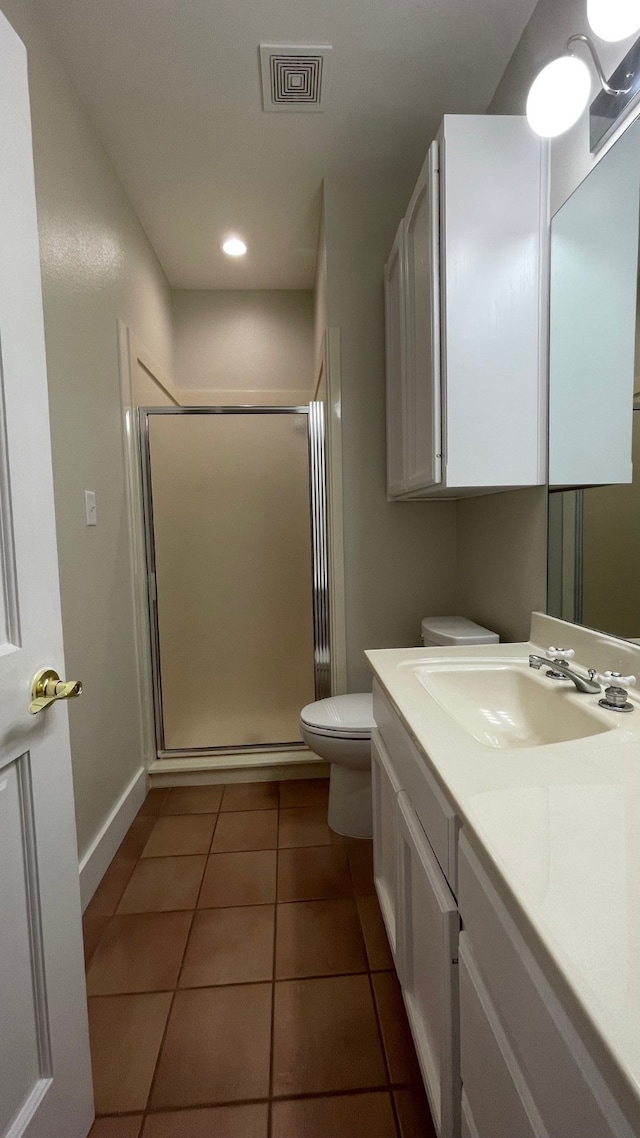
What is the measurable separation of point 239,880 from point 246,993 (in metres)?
0.42

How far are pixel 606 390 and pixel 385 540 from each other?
118cm

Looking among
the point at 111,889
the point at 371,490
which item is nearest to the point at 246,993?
the point at 111,889

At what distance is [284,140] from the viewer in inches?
73.9

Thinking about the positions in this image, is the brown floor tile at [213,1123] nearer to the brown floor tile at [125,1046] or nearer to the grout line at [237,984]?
the brown floor tile at [125,1046]

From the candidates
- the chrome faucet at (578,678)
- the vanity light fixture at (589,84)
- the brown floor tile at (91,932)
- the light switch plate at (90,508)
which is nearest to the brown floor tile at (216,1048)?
the brown floor tile at (91,932)

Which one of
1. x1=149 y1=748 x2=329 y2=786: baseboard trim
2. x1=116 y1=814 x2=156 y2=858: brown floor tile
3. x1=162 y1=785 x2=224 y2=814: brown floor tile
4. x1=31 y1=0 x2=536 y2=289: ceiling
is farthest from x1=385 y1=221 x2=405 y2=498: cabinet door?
x1=116 y1=814 x2=156 y2=858: brown floor tile

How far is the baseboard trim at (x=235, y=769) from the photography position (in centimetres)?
233

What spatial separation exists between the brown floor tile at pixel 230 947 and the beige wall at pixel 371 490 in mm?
973

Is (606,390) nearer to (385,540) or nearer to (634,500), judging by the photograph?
(634,500)

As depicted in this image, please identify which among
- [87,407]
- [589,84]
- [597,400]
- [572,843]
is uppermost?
[589,84]

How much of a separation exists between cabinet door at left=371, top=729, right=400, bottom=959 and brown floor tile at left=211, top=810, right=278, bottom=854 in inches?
24.9

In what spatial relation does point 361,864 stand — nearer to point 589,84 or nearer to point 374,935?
point 374,935

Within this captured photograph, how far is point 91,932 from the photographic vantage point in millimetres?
1469

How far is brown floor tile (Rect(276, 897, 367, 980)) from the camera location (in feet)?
4.36
